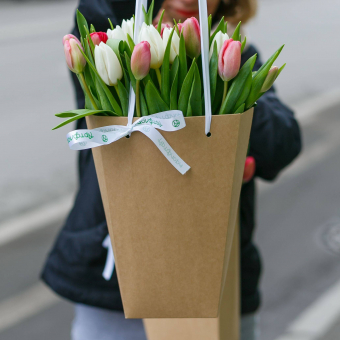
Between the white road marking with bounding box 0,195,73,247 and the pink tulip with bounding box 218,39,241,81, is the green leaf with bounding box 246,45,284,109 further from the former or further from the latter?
the white road marking with bounding box 0,195,73,247

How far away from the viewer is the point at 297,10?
11.4 meters

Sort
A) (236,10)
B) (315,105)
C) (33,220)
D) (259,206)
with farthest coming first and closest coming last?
(315,105) → (259,206) → (33,220) → (236,10)

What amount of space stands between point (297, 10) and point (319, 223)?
9.74m

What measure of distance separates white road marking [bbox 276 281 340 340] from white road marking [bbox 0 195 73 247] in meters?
1.60

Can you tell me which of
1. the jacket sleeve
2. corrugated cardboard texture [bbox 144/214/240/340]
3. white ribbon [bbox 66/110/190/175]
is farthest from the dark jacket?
white ribbon [bbox 66/110/190/175]

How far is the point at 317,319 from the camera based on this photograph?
7.01 feet

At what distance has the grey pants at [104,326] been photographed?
3.50 feet

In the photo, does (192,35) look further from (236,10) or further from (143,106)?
(236,10)

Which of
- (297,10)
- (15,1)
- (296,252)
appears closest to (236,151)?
(296,252)

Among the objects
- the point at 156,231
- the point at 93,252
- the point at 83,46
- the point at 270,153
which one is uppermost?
the point at 83,46

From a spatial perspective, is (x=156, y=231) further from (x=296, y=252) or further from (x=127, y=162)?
(x=296, y=252)

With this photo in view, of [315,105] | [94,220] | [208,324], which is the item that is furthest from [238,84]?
[315,105]

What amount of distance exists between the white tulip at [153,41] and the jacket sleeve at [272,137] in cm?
53

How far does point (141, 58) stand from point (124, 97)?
71 mm
